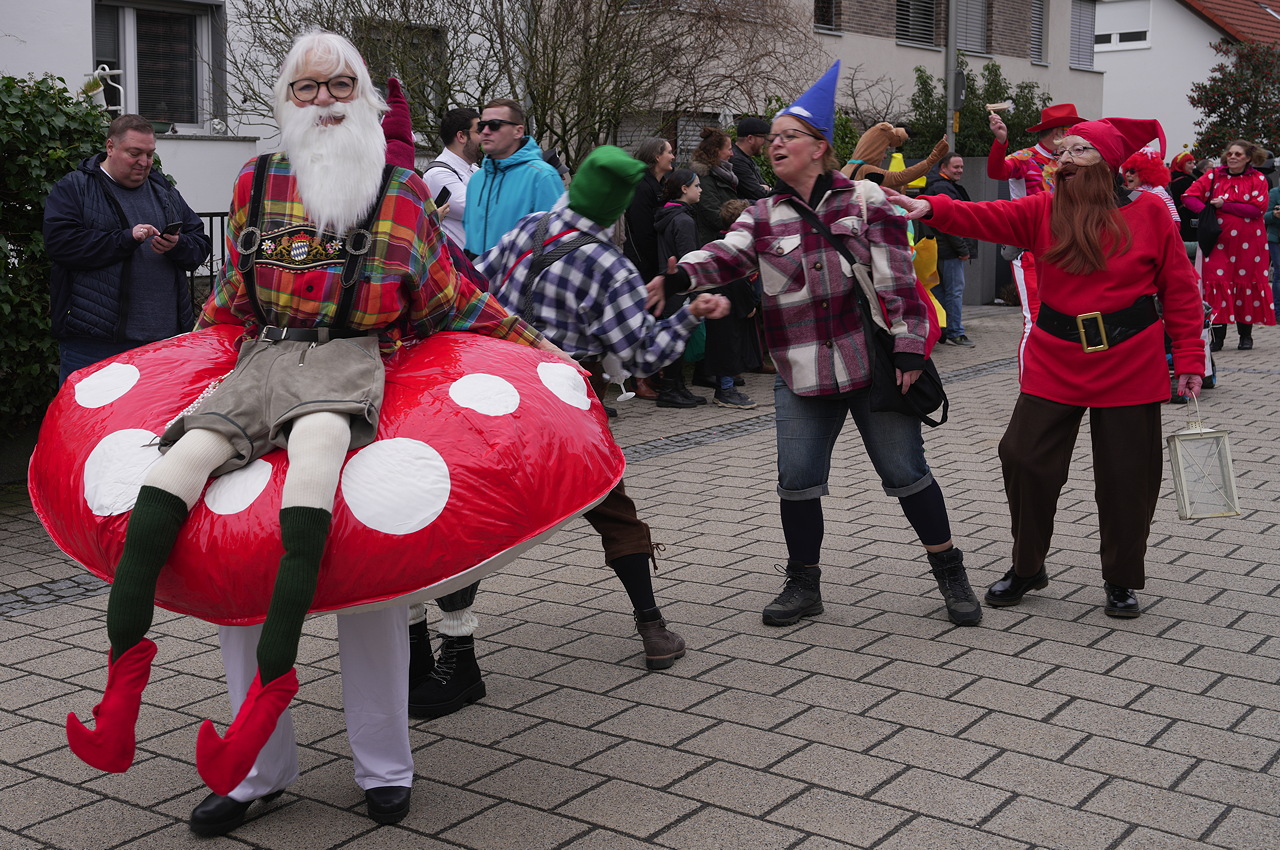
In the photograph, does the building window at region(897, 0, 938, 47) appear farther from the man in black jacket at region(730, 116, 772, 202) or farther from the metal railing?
the metal railing

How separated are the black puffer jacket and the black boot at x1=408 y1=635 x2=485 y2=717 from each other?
10.9ft

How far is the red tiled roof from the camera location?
34.2 metres

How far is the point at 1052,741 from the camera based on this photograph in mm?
3977

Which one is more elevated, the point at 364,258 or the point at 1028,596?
the point at 364,258

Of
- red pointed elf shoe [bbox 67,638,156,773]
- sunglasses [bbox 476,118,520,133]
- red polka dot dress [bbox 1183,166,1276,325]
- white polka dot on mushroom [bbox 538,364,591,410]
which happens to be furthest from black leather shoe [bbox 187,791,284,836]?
red polka dot dress [bbox 1183,166,1276,325]

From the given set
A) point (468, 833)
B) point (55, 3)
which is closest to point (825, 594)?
point (468, 833)

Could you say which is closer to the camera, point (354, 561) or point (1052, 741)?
point (354, 561)

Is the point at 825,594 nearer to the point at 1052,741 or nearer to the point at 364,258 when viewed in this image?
the point at 1052,741

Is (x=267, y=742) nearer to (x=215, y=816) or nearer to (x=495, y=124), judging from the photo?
(x=215, y=816)

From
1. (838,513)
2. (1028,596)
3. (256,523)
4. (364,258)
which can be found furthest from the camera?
(838,513)

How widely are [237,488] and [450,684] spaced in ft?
4.82

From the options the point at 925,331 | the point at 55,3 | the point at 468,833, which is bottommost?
the point at 468,833

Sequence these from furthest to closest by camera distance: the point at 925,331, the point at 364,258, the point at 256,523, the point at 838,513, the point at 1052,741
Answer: the point at 838,513, the point at 925,331, the point at 1052,741, the point at 364,258, the point at 256,523

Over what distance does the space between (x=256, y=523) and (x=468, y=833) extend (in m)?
1.03
